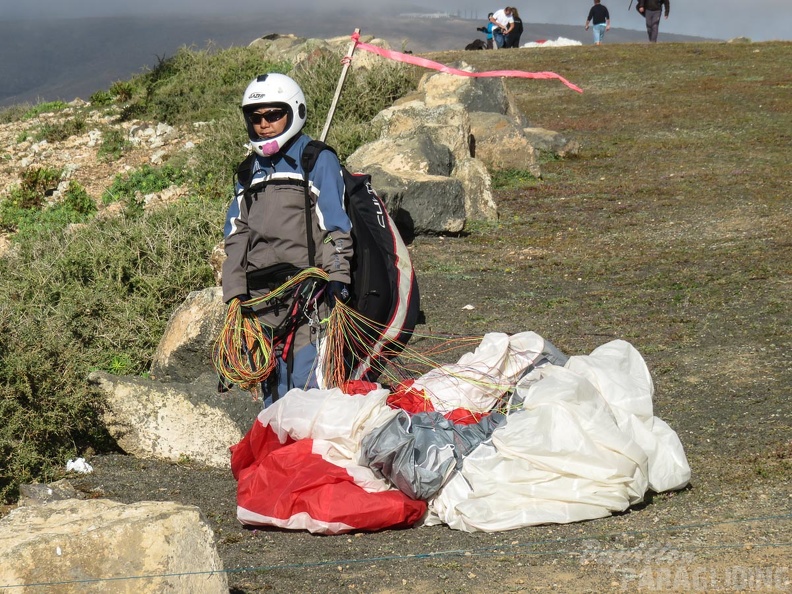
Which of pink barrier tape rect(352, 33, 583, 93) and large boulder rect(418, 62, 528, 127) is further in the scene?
large boulder rect(418, 62, 528, 127)

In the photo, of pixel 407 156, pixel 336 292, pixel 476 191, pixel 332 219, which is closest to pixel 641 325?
pixel 336 292

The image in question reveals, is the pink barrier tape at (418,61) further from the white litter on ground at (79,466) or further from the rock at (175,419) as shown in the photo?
the white litter on ground at (79,466)

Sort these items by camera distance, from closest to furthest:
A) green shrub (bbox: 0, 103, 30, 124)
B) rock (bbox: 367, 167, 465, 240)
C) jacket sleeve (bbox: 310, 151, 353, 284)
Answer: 1. jacket sleeve (bbox: 310, 151, 353, 284)
2. rock (bbox: 367, 167, 465, 240)
3. green shrub (bbox: 0, 103, 30, 124)

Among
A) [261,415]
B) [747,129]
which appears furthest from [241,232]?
[747,129]

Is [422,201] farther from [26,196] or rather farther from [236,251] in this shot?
[26,196]

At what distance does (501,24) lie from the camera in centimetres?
2633

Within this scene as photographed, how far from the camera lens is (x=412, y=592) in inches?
145

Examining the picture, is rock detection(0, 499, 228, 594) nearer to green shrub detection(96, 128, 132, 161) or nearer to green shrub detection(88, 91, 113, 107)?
green shrub detection(96, 128, 132, 161)

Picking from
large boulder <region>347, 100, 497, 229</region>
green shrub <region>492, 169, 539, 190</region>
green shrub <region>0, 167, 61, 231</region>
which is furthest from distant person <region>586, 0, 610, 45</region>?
green shrub <region>0, 167, 61, 231</region>

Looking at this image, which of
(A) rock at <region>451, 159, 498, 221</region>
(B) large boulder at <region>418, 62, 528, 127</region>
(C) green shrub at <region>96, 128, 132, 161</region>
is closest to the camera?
(A) rock at <region>451, 159, 498, 221</region>

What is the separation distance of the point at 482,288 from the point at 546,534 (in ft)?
14.4

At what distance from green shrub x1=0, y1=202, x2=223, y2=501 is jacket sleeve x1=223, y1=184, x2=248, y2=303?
1094 mm

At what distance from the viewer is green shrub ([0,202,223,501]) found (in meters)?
5.39

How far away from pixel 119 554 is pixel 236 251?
2.58 meters
